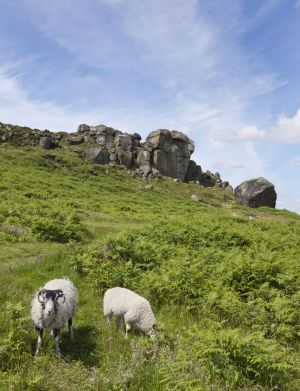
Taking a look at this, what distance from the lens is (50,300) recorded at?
27.6 feet

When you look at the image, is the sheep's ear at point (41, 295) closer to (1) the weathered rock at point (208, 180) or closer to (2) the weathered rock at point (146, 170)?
(2) the weathered rock at point (146, 170)

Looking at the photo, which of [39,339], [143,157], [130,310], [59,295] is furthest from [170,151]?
[39,339]

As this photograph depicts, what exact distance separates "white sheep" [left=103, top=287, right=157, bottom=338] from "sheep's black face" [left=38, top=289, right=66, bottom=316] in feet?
6.14

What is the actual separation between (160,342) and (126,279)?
4.53 metres

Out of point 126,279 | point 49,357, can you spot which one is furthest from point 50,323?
point 126,279

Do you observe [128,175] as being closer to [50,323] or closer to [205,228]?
[205,228]

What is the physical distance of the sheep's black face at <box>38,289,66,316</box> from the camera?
8.27 m

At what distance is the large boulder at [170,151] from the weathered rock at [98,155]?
16960 millimetres

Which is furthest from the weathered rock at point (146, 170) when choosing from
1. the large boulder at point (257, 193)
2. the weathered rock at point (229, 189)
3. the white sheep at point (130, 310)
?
the white sheep at point (130, 310)

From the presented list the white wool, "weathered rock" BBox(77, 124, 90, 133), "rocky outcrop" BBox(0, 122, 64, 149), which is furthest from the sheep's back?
"weathered rock" BBox(77, 124, 90, 133)

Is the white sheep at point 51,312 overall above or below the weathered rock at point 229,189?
below

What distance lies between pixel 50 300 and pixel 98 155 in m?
90.4

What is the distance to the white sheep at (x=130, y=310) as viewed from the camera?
9844 mm

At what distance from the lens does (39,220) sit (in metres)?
21.1
